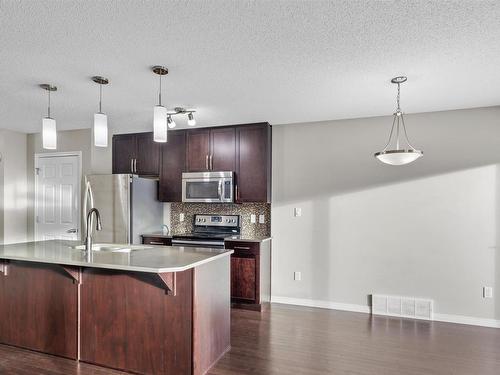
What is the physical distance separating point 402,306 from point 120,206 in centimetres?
362

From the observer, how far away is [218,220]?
184 inches

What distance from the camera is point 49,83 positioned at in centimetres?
288

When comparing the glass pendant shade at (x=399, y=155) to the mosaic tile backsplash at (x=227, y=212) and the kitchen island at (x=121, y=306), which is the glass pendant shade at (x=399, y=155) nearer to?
the kitchen island at (x=121, y=306)

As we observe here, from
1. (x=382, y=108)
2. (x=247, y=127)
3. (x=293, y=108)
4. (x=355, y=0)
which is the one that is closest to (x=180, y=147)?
(x=247, y=127)

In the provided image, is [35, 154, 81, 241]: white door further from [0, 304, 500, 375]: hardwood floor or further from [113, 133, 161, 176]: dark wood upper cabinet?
[0, 304, 500, 375]: hardwood floor

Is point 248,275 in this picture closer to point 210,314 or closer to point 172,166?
point 210,314

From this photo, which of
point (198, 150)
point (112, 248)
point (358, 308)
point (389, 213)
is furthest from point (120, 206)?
point (389, 213)

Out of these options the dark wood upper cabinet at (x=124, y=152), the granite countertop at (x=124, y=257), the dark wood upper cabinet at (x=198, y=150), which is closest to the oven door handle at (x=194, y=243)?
the dark wood upper cabinet at (x=198, y=150)

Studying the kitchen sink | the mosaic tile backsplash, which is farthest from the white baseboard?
the kitchen sink

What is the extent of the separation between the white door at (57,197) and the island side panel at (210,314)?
3.17 metres

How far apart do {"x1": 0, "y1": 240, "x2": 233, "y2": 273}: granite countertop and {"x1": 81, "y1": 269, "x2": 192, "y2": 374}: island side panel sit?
0.43ft

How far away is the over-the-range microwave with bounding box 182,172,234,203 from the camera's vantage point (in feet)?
14.2

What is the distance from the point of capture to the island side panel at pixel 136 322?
2.34 metres

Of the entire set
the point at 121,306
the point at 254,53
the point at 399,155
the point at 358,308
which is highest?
the point at 254,53
